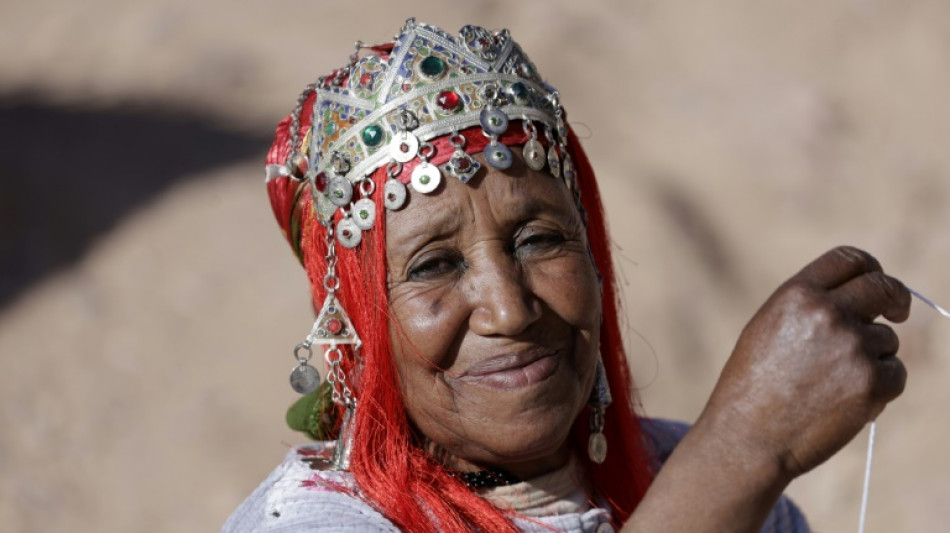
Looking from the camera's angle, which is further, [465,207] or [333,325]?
[333,325]

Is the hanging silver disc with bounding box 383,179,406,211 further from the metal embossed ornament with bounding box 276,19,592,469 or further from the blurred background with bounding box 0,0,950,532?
the blurred background with bounding box 0,0,950,532

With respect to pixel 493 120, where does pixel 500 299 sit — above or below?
below

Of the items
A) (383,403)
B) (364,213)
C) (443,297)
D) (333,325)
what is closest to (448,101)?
(364,213)

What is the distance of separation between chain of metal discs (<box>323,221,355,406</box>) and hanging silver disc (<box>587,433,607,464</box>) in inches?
22.5

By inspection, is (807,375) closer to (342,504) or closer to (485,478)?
(485,478)

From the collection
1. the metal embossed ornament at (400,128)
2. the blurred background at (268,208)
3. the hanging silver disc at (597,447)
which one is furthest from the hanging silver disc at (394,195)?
the blurred background at (268,208)

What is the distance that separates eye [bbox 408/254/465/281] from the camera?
2.24 m

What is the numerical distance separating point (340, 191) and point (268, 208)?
4473 millimetres

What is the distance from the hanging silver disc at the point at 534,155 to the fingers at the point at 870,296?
73 cm

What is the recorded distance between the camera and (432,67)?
2.35m

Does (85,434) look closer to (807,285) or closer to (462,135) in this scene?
(462,135)

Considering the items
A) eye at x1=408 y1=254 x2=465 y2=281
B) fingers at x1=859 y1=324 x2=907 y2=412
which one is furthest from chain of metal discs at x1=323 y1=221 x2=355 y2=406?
fingers at x1=859 y1=324 x2=907 y2=412

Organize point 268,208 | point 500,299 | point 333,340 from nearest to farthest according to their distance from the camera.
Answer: point 500,299 < point 333,340 < point 268,208

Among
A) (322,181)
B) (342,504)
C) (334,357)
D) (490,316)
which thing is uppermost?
(322,181)
